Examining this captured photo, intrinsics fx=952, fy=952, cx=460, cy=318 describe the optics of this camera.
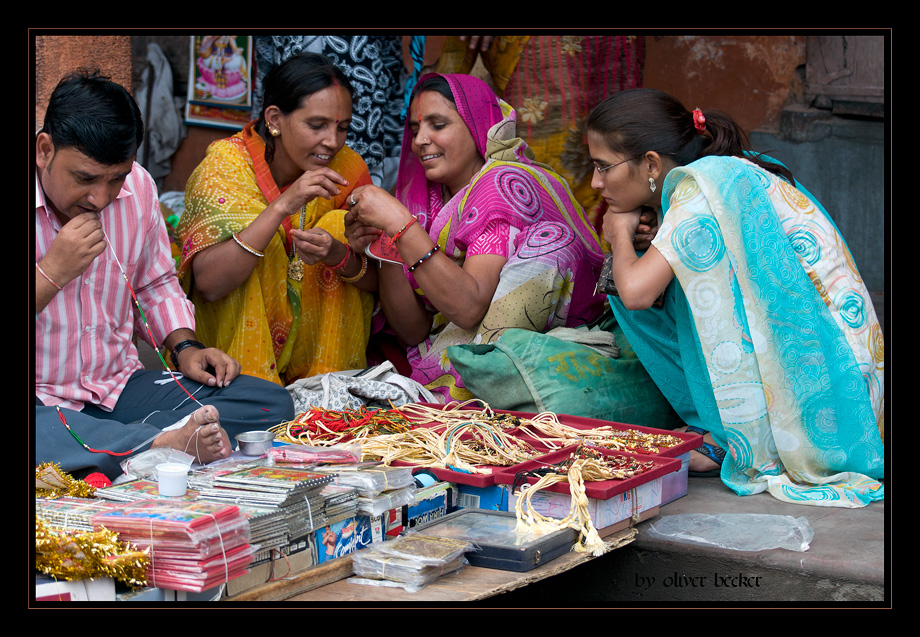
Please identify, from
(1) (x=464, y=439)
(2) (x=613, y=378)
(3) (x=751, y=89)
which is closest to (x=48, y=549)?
(1) (x=464, y=439)

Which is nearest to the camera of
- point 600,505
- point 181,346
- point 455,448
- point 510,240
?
point 600,505

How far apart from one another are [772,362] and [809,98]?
365cm

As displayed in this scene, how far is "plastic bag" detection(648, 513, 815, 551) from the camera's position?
2.76 metres

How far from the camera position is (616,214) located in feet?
11.5

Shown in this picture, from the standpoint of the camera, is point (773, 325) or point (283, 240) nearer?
point (773, 325)

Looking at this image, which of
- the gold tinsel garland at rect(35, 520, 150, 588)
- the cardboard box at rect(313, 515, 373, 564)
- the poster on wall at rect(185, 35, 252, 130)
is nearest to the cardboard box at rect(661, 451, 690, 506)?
the cardboard box at rect(313, 515, 373, 564)

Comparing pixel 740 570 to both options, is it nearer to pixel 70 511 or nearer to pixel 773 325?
pixel 773 325

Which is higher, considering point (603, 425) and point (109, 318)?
point (109, 318)

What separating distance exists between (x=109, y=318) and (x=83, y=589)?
1407 millimetres

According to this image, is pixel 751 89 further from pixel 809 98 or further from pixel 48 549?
pixel 48 549

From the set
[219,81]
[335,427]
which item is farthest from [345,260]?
[219,81]

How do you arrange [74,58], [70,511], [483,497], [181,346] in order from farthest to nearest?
[74,58] → [181,346] → [483,497] → [70,511]

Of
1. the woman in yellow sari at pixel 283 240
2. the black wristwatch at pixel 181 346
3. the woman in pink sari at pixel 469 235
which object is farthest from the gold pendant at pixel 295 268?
the black wristwatch at pixel 181 346

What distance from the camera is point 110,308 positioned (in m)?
3.27
